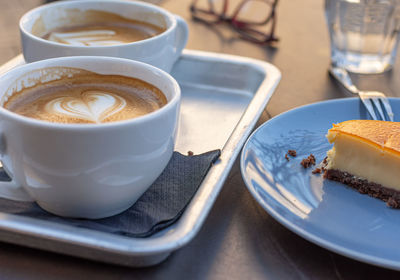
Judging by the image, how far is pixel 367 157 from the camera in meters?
0.98

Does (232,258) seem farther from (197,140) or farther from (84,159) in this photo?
(197,140)

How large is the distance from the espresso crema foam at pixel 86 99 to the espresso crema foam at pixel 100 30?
1.24 ft

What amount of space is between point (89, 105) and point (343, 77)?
882 mm

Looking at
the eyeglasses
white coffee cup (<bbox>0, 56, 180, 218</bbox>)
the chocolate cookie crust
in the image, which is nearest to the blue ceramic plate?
the chocolate cookie crust

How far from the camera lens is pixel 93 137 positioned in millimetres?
658

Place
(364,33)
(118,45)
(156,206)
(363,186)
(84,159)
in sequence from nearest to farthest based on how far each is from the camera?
(84,159), (156,206), (363,186), (118,45), (364,33)

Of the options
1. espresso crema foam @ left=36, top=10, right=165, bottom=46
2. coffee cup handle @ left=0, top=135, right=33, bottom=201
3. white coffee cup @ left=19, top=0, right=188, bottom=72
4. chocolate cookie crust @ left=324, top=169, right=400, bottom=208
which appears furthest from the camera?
espresso crema foam @ left=36, top=10, right=165, bottom=46

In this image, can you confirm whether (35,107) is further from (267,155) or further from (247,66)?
(247,66)

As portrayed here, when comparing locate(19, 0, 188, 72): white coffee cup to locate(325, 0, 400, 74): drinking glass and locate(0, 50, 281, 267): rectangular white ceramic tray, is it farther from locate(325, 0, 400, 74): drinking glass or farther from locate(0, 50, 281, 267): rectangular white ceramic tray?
locate(325, 0, 400, 74): drinking glass

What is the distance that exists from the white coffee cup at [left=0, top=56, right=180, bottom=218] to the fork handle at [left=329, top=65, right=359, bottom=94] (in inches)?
30.0

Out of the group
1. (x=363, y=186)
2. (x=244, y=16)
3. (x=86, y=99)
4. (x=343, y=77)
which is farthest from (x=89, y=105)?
(x=244, y=16)

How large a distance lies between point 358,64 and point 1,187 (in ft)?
3.69

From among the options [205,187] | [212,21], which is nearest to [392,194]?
A: [205,187]

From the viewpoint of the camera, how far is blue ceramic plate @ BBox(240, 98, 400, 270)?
29.3 inches
